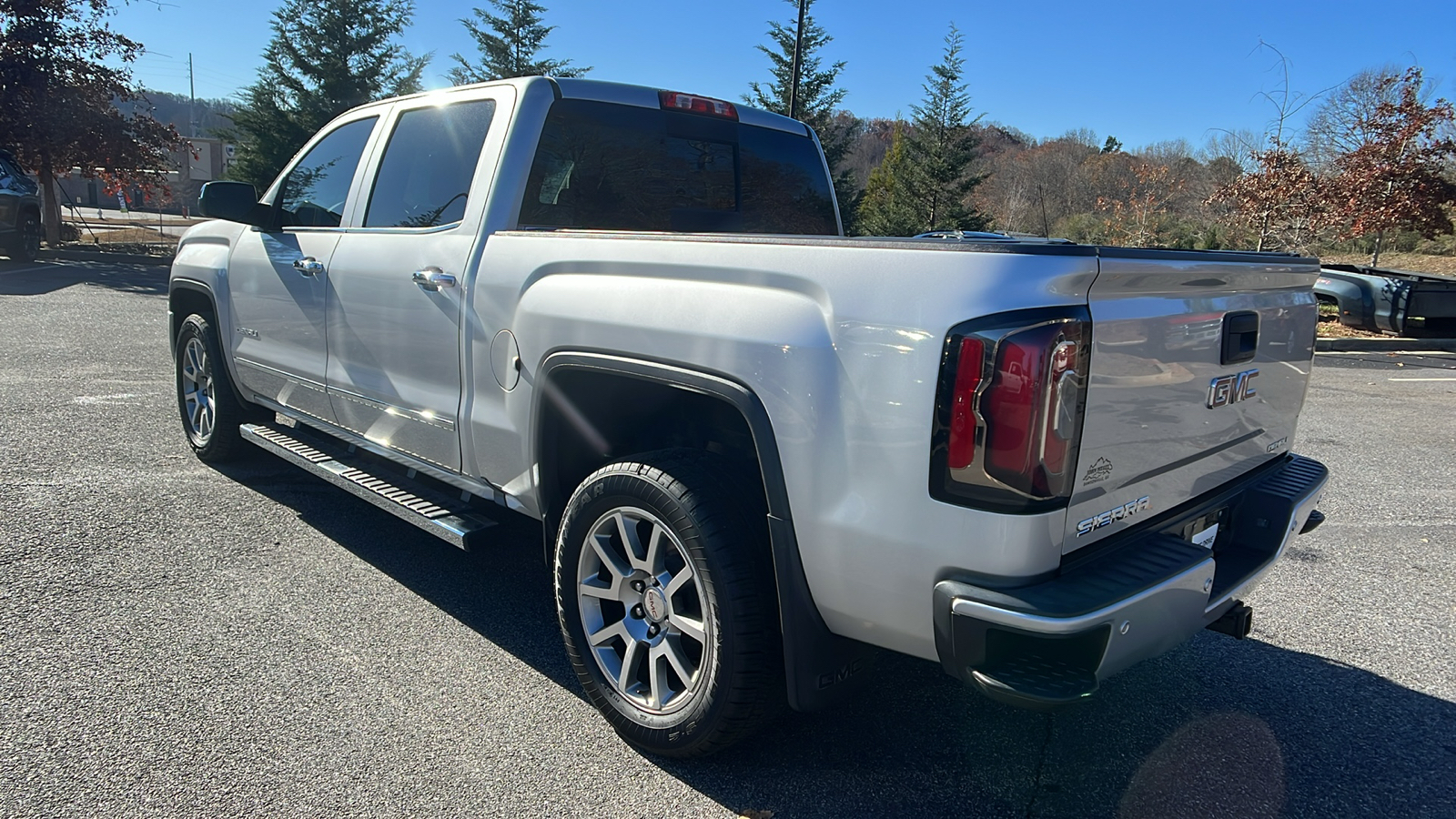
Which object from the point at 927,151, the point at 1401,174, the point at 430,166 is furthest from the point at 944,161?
the point at 430,166

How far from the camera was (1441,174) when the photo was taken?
51.6ft

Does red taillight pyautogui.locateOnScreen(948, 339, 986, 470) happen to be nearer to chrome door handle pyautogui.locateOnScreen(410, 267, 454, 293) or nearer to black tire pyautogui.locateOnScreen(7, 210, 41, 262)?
chrome door handle pyautogui.locateOnScreen(410, 267, 454, 293)

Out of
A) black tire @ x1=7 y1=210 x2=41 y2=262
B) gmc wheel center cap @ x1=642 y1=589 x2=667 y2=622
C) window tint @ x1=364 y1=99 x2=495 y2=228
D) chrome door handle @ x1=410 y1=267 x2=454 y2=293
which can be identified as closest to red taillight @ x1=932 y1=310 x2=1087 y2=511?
gmc wheel center cap @ x1=642 y1=589 x2=667 y2=622

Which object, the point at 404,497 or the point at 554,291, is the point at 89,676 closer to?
the point at 404,497

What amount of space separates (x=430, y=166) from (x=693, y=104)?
3.70 feet

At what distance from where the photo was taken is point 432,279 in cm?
338

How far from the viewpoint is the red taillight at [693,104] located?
12.7 feet

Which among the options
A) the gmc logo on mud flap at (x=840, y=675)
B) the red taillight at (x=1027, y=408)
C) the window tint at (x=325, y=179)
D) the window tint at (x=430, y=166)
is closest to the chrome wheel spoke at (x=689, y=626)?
the gmc logo on mud flap at (x=840, y=675)

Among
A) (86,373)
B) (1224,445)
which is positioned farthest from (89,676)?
(86,373)

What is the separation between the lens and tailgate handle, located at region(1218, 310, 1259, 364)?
252 cm

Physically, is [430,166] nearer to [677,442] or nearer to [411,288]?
[411,288]

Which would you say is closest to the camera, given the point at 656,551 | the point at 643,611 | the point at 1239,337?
the point at 1239,337

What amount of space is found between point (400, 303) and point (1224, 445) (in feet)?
9.57

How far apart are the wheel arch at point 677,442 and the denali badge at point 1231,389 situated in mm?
1190
